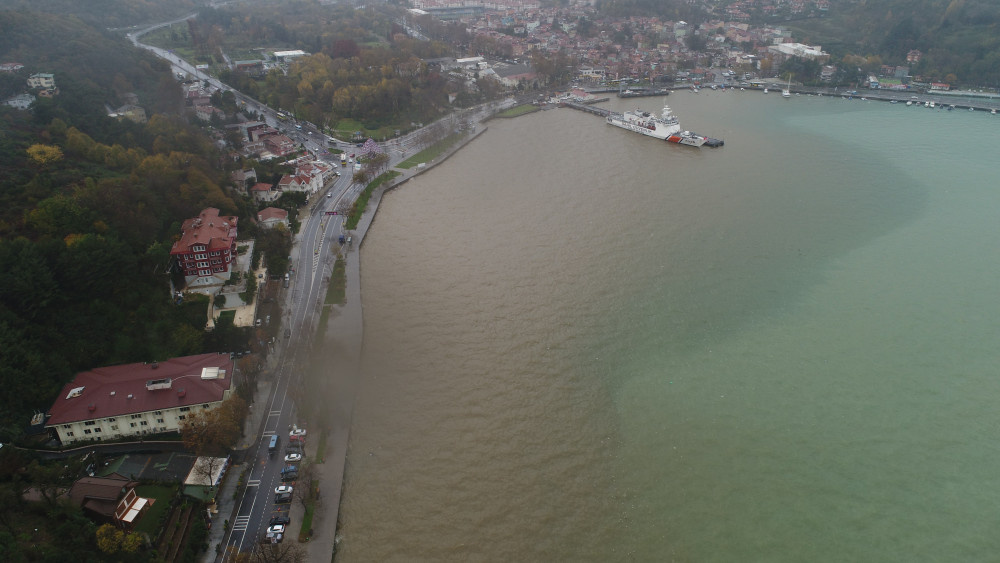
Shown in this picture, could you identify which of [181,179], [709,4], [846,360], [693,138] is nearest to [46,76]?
[181,179]

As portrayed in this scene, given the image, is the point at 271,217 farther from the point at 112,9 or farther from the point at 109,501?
the point at 112,9

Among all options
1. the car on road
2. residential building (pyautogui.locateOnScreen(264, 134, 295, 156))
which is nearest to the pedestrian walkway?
the car on road

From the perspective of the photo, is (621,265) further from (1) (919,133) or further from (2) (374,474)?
(1) (919,133)

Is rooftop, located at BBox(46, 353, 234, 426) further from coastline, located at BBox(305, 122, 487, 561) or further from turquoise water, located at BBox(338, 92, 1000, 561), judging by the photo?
turquoise water, located at BBox(338, 92, 1000, 561)

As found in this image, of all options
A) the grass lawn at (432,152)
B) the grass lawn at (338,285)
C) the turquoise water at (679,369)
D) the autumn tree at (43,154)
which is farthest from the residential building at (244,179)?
the grass lawn at (338,285)

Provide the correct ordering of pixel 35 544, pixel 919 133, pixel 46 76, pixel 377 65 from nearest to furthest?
pixel 35 544, pixel 46 76, pixel 919 133, pixel 377 65

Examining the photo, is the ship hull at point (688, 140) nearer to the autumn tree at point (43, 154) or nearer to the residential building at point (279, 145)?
the residential building at point (279, 145)

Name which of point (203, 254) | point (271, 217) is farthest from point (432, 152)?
point (203, 254)
